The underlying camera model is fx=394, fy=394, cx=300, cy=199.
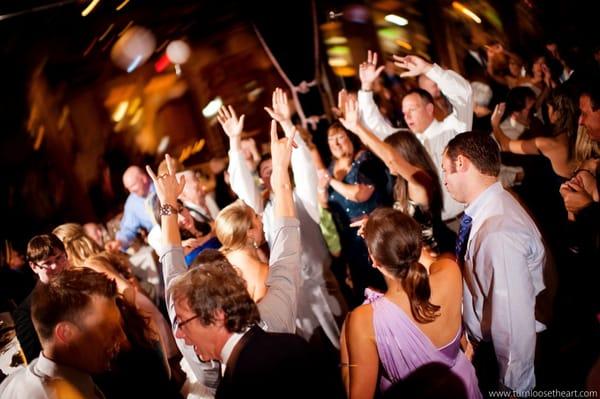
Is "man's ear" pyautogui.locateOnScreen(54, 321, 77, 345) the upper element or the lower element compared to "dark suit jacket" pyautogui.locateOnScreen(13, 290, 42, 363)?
upper

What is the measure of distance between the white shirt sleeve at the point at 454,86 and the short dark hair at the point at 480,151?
49 cm

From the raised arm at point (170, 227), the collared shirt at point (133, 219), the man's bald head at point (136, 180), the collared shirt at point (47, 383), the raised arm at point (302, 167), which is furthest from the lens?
the collared shirt at point (133, 219)

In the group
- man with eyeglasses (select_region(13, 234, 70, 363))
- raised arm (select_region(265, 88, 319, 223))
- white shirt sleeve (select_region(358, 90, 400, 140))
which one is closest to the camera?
man with eyeglasses (select_region(13, 234, 70, 363))

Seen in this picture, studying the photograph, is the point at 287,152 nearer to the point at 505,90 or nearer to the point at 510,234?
the point at 510,234

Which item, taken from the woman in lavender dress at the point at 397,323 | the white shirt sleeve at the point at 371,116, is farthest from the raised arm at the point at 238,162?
the woman in lavender dress at the point at 397,323

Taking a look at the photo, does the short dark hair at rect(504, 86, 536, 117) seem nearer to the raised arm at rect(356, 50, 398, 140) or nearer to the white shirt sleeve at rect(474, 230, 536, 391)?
the raised arm at rect(356, 50, 398, 140)

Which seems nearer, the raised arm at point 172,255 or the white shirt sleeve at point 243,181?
the raised arm at point 172,255

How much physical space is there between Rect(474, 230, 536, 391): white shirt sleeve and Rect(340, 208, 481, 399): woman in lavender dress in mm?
177

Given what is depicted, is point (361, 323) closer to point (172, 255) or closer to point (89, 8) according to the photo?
point (172, 255)

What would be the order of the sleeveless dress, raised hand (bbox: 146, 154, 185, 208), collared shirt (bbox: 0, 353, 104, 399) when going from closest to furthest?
collared shirt (bbox: 0, 353, 104, 399)
the sleeveless dress
raised hand (bbox: 146, 154, 185, 208)

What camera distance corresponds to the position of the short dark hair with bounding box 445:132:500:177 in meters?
1.71

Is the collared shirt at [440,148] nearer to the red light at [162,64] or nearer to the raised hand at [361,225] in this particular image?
the raised hand at [361,225]

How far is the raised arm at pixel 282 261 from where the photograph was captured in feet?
4.81

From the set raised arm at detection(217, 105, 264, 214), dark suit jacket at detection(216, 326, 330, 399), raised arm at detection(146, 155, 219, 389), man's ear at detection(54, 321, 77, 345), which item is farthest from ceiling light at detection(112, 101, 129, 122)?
dark suit jacket at detection(216, 326, 330, 399)
